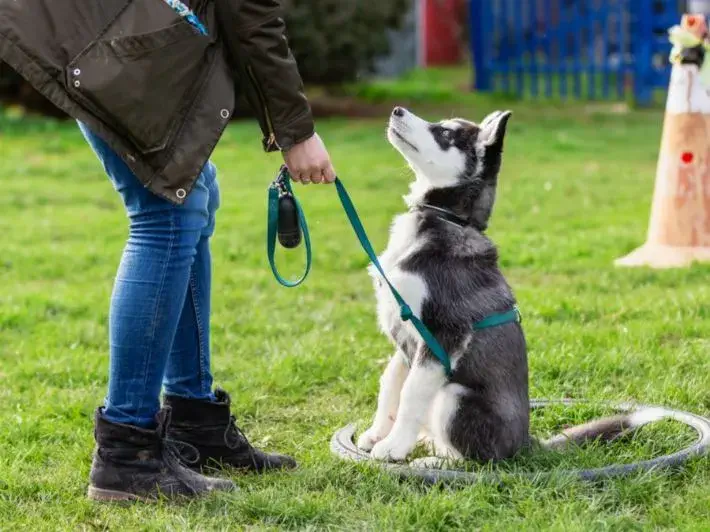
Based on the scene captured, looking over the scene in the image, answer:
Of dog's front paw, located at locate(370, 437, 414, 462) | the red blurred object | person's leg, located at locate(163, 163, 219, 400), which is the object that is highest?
person's leg, located at locate(163, 163, 219, 400)

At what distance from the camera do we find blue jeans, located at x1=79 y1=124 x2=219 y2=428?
3.44m

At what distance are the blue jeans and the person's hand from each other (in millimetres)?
275

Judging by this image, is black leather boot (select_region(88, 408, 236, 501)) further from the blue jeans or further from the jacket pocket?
the jacket pocket

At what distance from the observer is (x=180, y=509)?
3486 mm

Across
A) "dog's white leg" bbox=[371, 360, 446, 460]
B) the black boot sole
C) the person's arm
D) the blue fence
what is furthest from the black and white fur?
the blue fence

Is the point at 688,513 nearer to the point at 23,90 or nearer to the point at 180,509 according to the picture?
the point at 180,509

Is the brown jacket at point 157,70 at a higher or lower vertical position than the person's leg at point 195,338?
higher

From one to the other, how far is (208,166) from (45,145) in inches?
372

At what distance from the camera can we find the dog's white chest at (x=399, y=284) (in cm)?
381

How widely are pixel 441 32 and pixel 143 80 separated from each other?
24.4m

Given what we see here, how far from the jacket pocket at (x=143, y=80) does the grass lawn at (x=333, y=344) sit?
112 centimetres

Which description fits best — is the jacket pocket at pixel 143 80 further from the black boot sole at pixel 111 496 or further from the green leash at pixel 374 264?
the black boot sole at pixel 111 496

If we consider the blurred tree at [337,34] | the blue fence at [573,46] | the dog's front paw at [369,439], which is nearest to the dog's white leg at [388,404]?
the dog's front paw at [369,439]

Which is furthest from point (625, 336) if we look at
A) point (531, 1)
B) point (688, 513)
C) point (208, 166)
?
point (531, 1)
